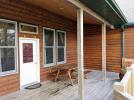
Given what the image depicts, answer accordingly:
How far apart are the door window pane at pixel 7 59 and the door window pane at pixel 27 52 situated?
1.81 feet

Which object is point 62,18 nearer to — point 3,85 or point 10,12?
point 10,12

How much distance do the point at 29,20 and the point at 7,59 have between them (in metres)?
1.77

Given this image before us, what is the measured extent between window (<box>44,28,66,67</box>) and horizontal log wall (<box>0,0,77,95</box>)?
0.30 m

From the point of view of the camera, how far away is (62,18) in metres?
7.57

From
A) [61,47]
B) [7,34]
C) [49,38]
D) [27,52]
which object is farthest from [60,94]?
[61,47]

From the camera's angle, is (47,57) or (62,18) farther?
(62,18)

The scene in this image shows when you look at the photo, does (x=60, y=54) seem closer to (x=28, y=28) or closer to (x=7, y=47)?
(x=28, y=28)

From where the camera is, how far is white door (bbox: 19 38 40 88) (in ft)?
17.0

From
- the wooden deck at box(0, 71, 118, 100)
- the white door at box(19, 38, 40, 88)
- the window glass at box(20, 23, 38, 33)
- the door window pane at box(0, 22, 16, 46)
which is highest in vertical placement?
the window glass at box(20, 23, 38, 33)

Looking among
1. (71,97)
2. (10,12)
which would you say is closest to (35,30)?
(10,12)

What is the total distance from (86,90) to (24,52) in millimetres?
2737

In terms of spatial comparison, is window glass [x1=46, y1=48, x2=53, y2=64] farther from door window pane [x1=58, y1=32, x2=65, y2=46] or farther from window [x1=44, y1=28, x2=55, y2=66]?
door window pane [x1=58, y1=32, x2=65, y2=46]

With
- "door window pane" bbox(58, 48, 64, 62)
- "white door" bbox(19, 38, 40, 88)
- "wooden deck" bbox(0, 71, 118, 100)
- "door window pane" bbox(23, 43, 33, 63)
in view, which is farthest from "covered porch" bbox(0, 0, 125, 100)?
"door window pane" bbox(23, 43, 33, 63)

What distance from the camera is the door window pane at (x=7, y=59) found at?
449 cm
